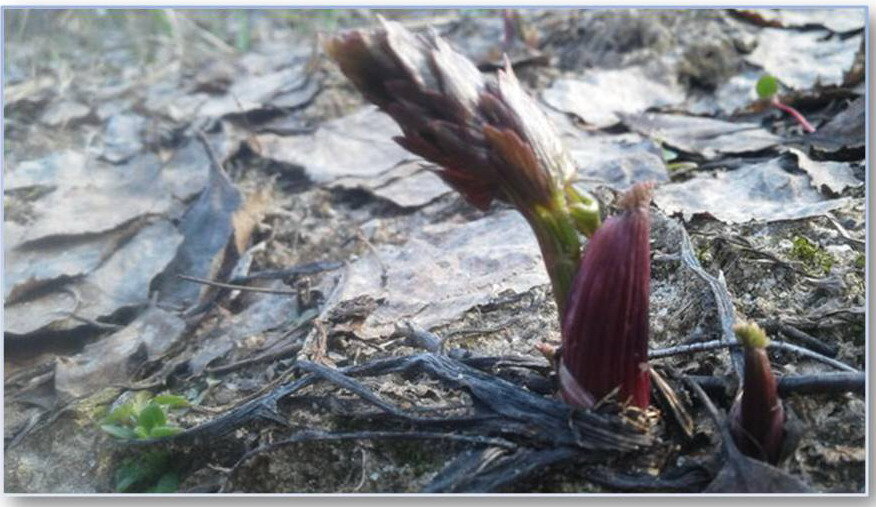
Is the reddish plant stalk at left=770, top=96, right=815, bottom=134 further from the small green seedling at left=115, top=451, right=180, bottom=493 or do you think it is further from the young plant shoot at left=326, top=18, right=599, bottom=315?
the small green seedling at left=115, top=451, right=180, bottom=493

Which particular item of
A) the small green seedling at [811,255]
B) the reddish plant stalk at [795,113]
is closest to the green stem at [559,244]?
the small green seedling at [811,255]

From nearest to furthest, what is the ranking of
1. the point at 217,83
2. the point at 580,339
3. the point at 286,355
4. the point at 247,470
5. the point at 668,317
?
the point at 580,339 < the point at 247,470 < the point at 668,317 < the point at 286,355 < the point at 217,83

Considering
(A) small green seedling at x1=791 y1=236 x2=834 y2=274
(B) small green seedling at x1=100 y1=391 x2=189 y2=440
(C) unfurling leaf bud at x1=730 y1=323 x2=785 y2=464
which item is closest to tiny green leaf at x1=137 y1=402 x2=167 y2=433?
(B) small green seedling at x1=100 y1=391 x2=189 y2=440

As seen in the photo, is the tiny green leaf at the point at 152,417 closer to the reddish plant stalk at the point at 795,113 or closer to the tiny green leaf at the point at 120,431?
the tiny green leaf at the point at 120,431

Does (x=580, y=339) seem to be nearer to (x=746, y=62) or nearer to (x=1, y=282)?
(x=1, y=282)

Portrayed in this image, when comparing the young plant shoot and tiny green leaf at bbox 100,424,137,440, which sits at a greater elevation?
the young plant shoot

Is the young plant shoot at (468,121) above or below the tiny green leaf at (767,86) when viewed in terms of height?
below

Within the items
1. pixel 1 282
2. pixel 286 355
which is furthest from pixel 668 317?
pixel 1 282
